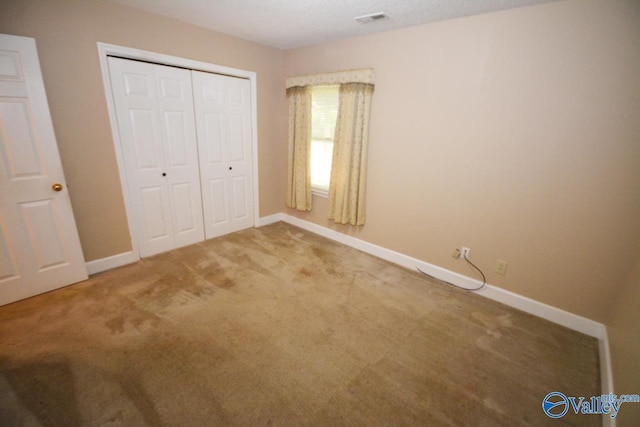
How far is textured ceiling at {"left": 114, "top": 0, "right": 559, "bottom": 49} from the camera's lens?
2.14 m

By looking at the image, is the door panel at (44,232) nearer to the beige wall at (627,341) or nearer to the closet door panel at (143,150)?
the closet door panel at (143,150)

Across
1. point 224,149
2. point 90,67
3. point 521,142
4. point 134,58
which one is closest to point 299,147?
point 224,149

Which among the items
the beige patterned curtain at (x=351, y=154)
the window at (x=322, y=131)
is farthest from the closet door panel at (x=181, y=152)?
the beige patterned curtain at (x=351, y=154)

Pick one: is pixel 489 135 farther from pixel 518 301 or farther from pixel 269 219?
pixel 269 219

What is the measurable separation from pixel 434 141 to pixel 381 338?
1899mm

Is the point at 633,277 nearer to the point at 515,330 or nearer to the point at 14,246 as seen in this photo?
the point at 515,330

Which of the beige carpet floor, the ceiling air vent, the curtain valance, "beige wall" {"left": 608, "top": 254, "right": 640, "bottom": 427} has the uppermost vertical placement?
the ceiling air vent

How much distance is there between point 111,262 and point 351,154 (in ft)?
9.30

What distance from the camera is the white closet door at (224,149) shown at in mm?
3203

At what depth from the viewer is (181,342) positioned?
1.90m

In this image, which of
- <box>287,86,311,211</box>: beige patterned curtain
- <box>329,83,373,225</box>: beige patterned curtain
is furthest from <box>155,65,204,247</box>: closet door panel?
<box>329,83,373,225</box>: beige patterned curtain

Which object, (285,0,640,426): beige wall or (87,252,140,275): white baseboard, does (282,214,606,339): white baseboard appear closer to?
(285,0,640,426): beige wall

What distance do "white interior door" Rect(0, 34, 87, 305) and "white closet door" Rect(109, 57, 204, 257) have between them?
0.57m

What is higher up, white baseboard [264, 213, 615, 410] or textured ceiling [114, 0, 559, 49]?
textured ceiling [114, 0, 559, 49]
